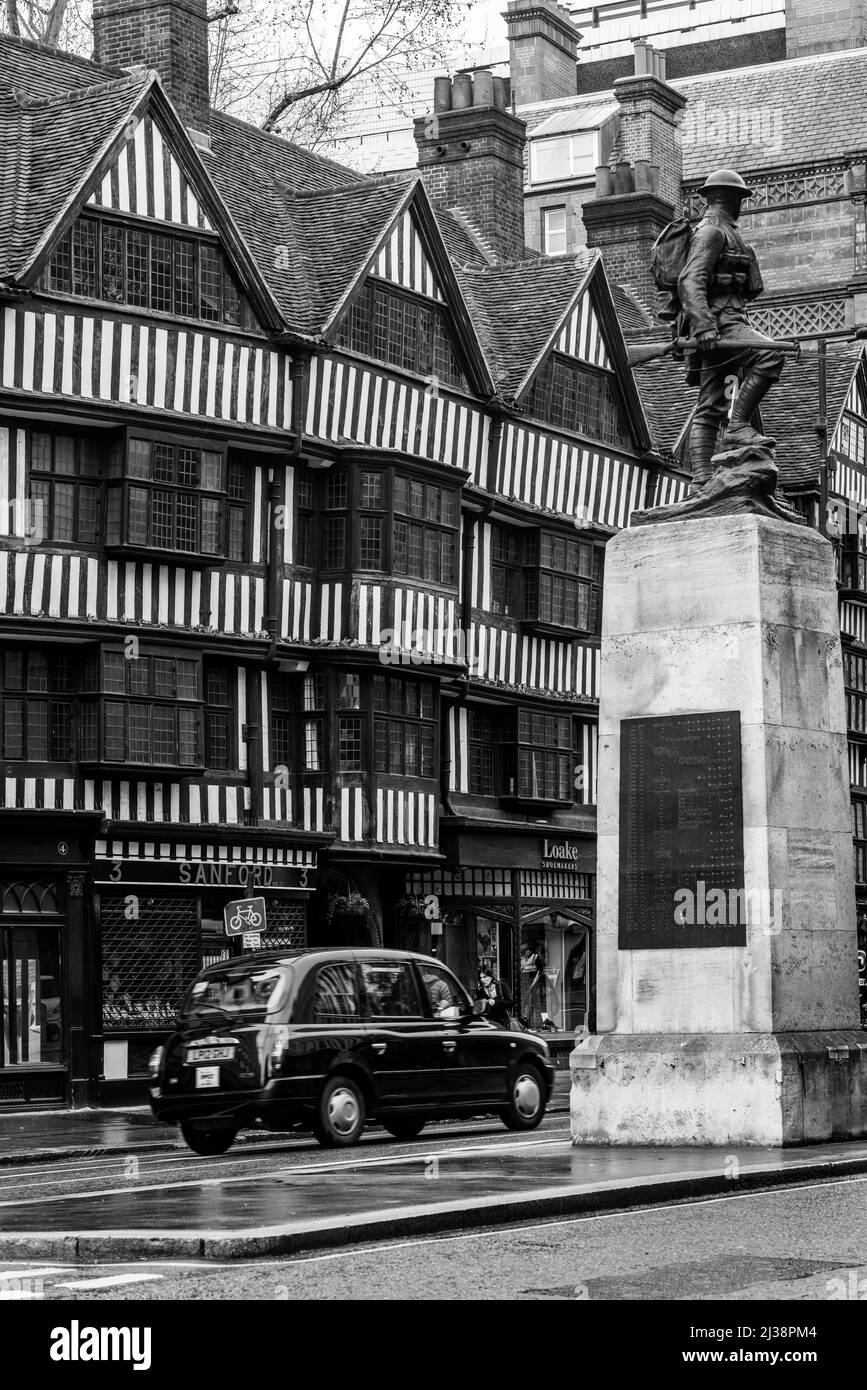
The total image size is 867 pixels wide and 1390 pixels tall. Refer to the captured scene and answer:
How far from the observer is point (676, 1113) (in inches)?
672

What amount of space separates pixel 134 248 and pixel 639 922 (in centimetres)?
1687

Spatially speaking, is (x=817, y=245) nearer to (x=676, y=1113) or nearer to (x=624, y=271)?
(x=624, y=271)

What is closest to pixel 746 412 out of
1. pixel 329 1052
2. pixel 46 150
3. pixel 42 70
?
pixel 329 1052

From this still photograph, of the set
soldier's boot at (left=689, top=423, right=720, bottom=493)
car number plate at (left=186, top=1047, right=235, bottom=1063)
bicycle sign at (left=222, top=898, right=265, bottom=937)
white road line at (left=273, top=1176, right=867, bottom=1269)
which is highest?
soldier's boot at (left=689, top=423, right=720, bottom=493)

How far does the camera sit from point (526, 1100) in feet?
71.4

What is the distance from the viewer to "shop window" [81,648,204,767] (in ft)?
101

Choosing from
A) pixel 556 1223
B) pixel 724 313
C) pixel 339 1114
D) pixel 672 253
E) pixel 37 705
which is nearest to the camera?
pixel 556 1223

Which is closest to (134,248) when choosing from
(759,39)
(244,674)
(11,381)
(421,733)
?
(11,381)

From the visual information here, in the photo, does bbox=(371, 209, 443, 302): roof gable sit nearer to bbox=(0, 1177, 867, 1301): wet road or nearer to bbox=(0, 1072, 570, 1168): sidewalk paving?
bbox=(0, 1072, 570, 1168): sidewalk paving

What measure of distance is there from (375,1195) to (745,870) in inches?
199

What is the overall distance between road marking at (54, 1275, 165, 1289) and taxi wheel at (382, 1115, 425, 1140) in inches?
421

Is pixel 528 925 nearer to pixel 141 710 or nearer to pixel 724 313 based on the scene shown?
pixel 141 710

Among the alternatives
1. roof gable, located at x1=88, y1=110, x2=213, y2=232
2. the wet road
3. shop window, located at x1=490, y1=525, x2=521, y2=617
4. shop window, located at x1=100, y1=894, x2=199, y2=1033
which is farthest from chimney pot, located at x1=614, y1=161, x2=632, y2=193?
the wet road

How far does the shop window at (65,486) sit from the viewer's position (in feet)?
101
